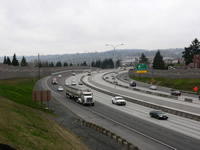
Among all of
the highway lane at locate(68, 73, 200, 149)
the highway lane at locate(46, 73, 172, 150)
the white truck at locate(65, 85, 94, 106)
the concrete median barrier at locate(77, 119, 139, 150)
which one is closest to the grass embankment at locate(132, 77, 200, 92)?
the white truck at locate(65, 85, 94, 106)

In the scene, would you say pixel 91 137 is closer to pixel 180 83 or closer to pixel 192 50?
pixel 180 83

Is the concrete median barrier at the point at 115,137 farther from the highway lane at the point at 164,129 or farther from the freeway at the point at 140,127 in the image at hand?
the highway lane at the point at 164,129

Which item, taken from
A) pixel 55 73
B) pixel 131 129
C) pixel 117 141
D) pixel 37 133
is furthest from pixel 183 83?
pixel 55 73

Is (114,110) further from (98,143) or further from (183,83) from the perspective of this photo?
(183,83)

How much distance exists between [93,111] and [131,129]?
13.8 m

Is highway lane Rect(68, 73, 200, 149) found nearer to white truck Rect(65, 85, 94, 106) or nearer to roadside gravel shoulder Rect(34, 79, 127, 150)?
roadside gravel shoulder Rect(34, 79, 127, 150)

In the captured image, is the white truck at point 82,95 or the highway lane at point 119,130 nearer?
the highway lane at point 119,130

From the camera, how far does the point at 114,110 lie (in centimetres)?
4203

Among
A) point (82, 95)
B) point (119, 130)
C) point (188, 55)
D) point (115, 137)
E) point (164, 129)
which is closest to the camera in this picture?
point (115, 137)

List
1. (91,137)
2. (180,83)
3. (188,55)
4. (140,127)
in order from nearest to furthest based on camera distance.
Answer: (91,137)
(140,127)
(180,83)
(188,55)

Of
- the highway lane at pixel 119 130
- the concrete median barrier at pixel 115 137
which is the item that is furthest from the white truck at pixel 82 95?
the concrete median barrier at pixel 115 137

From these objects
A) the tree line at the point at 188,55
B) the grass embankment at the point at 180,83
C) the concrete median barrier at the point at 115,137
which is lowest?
the grass embankment at the point at 180,83

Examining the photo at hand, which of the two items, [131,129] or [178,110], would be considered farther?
[178,110]

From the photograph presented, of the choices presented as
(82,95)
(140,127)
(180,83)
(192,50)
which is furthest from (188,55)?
(140,127)
